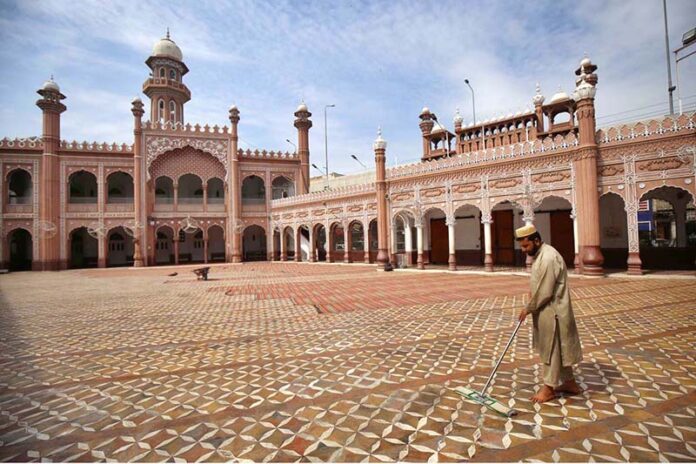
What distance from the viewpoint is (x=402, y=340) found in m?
5.01

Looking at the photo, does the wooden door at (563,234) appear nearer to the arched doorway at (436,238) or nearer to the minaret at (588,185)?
the minaret at (588,185)

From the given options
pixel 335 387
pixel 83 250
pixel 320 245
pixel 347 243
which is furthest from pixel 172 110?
pixel 335 387

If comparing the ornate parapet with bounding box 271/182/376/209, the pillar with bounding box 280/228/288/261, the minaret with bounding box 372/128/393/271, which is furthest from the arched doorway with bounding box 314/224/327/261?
the minaret with bounding box 372/128/393/271

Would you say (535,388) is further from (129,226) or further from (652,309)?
(129,226)

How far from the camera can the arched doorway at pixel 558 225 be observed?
1466cm

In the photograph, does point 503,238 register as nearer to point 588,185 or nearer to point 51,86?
point 588,185

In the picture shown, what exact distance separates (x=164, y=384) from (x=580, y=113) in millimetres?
14199

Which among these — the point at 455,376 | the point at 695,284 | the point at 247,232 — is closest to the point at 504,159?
the point at 695,284

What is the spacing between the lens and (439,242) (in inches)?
735

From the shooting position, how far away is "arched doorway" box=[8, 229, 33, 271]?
77.8 feet

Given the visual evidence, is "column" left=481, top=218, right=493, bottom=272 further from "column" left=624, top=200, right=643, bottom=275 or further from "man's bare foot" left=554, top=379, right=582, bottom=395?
"man's bare foot" left=554, top=379, right=582, bottom=395

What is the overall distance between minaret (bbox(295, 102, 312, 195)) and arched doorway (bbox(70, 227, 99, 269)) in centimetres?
1573

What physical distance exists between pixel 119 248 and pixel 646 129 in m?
31.3

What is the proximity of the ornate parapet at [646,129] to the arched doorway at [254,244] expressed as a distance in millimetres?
24130
